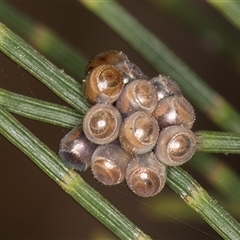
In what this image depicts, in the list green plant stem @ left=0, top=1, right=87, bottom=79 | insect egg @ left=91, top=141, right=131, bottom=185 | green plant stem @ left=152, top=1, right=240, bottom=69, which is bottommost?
insect egg @ left=91, top=141, right=131, bottom=185

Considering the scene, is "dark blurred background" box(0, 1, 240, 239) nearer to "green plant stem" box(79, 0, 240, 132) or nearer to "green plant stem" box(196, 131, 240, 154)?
"green plant stem" box(79, 0, 240, 132)

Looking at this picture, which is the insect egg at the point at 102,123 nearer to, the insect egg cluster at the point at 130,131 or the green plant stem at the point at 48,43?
the insect egg cluster at the point at 130,131

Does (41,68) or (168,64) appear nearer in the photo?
(41,68)

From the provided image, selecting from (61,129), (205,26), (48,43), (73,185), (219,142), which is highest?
(205,26)

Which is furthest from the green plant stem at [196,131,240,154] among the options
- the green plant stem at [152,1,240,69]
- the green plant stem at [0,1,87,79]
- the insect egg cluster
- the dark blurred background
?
the dark blurred background

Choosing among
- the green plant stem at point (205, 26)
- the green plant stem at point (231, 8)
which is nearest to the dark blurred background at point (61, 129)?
the green plant stem at point (205, 26)

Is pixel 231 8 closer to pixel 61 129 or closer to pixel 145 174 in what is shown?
pixel 145 174

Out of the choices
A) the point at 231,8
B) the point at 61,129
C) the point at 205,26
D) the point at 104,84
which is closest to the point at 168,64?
the point at 231,8
